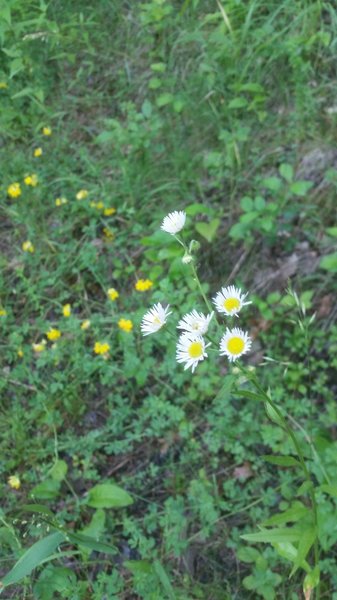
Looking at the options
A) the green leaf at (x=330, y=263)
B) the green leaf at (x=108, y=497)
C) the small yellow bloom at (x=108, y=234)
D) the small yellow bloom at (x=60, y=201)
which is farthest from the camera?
the small yellow bloom at (x=60, y=201)

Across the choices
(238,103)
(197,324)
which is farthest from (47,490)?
(238,103)

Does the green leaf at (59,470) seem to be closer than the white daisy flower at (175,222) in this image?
No

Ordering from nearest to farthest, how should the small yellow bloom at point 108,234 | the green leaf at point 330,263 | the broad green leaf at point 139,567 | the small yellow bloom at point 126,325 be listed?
1. the broad green leaf at point 139,567
2. the green leaf at point 330,263
3. the small yellow bloom at point 126,325
4. the small yellow bloom at point 108,234

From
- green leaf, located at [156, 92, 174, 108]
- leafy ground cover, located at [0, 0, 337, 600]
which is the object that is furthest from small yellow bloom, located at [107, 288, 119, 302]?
green leaf, located at [156, 92, 174, 108]

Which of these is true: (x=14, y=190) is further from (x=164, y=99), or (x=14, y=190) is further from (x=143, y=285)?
(x=143, y=285)

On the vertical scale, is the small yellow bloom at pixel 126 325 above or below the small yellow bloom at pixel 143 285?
below

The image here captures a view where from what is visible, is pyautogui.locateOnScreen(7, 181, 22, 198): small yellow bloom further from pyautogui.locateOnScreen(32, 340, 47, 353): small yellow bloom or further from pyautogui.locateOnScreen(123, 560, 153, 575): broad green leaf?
pyautogui.locateOnScreen(123, 560, 153, 575): broad green leaf

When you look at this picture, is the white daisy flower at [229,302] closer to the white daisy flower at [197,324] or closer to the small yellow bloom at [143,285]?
the white daisy flower at [197,324]

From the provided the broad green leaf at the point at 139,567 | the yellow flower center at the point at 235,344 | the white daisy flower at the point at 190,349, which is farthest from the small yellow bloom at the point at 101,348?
the yellow flower center at the point at 235,344
